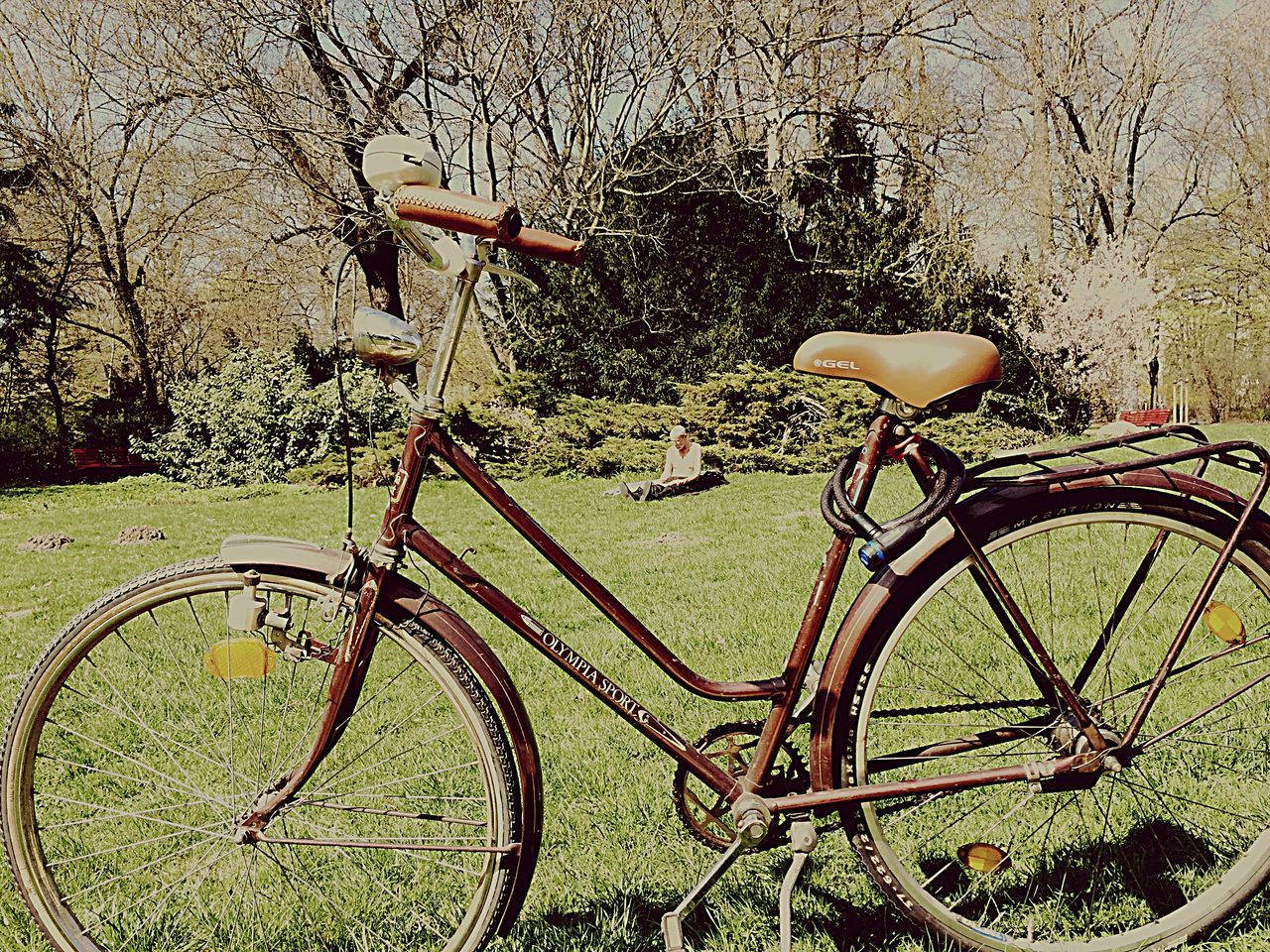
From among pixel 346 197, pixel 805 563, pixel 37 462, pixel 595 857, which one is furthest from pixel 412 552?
pixel 37 462

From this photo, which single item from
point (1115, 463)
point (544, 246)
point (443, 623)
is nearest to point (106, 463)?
point (443, 623)

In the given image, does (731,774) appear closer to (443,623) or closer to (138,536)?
(443,623)

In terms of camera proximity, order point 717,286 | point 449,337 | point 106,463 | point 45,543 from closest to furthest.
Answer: point 449,337 → point 45,543 → point 717,286 → point 106,463

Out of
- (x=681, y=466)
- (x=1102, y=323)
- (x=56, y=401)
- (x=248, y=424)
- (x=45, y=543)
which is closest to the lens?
(x=45, y=543)

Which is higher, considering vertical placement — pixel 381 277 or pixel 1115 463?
pixel 381 277

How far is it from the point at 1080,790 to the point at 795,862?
3.20 ft

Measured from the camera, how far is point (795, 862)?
1.88 metres

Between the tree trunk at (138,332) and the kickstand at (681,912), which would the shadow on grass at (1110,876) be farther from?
the tree trunk at (138,332)

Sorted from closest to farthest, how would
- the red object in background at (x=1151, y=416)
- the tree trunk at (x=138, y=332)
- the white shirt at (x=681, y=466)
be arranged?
the red object in background at (x=1151, y=416) < the white shirt at (x=681, y=466) < the tree trunk at (x=138, y=332)

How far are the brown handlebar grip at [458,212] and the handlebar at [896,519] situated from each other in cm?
75

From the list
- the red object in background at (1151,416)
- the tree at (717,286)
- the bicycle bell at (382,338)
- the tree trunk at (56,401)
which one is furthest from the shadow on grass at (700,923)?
the tree trunk at (56,401)

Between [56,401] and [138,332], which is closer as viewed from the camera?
[56,401]

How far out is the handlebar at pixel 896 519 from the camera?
5.90ft

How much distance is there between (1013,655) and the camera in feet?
12.0
